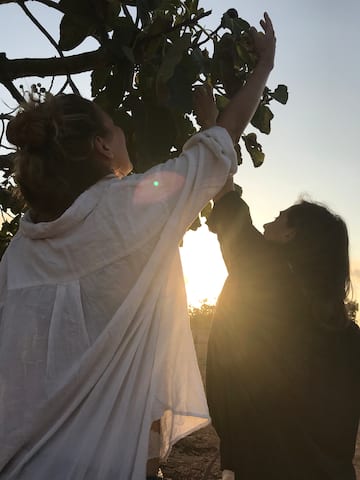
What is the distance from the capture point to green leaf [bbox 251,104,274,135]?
7.93ft

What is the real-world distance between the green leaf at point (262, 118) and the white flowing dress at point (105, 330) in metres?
1.17

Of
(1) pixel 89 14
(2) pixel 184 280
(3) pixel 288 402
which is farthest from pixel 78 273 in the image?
(1) pixel 89 14

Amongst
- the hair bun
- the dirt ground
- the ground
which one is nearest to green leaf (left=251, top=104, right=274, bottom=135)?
the hair bun

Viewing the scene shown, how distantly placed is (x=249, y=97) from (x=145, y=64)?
81cm

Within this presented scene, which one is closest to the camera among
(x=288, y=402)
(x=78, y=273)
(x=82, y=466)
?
(x=82, y=466)

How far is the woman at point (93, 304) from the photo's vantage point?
1.13 metres

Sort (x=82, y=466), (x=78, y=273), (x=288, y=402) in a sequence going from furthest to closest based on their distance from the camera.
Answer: (x=288, y=402)
(x=78, y=273)
(x=82, y=466)

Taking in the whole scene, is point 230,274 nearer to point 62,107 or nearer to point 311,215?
point 311,215

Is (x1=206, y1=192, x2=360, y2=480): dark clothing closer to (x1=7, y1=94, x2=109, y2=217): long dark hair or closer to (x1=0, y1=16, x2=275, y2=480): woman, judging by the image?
(x1=0, y1=16, x2=275, y2=480): woman

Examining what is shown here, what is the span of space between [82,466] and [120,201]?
1.59 ft

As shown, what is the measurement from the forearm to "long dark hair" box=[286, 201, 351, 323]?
692mm

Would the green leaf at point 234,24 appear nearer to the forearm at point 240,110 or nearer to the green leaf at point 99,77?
the green leaf at point 99,77

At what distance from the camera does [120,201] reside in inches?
49.1

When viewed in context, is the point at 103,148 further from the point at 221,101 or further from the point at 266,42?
the point at 221,101
